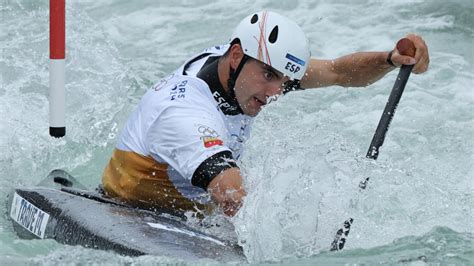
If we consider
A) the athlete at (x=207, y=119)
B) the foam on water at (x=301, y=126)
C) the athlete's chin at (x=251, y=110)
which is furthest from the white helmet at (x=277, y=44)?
the foam on water at (x=301, y=126)

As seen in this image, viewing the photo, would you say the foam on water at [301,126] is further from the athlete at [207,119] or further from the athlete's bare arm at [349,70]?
the athlete's bare arm at [349,70]

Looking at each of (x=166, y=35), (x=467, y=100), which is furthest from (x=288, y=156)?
(x=166, y=35)

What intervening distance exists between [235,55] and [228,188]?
2.31 ft

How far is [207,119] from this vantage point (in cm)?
445

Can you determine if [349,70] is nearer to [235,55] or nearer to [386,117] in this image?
[386,117]

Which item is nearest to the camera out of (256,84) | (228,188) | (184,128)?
(228,188)

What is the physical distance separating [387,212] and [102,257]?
223 cm

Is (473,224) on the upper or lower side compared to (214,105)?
lower

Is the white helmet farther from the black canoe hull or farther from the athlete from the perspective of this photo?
the black canoe hull

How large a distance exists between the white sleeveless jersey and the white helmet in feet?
0.88

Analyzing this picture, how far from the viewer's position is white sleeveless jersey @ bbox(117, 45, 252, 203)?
14.4 feet

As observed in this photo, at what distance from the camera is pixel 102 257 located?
4262 mm

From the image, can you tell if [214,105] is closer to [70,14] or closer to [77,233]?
[77,233]

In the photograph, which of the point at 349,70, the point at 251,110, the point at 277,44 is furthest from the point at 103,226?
the point at 349,70
